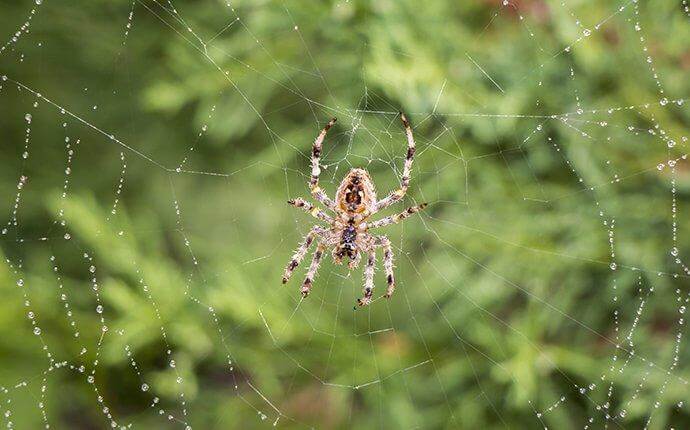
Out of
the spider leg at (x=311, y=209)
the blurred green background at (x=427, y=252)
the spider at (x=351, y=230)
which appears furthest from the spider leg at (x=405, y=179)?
the spider leg at (x=311, y=209)

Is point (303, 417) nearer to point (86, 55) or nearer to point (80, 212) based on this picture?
point (80, 212)

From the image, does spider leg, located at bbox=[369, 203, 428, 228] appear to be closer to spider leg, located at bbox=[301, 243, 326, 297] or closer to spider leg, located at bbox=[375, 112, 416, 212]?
spider leg, located at bbox=[375, 112, 416, 212]

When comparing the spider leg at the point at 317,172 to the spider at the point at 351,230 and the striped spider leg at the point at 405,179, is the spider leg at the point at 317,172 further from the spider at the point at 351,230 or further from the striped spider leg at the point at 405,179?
the striped spider leg at the point at 405,179

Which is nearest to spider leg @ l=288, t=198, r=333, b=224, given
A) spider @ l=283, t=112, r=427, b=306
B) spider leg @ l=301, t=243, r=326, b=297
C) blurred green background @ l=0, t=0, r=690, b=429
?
spider @ l=283, t=112, r=427, b=306

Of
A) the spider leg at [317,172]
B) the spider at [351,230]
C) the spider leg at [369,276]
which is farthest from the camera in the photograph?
the spider leg at [369,276]

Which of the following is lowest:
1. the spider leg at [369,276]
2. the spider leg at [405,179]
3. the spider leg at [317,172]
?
the spider leg at [369,276]

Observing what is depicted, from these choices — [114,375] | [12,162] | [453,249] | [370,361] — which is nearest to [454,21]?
[453,249]

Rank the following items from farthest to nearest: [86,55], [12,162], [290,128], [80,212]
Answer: [12,162]
[86,55]
[290,128]
[80,212]

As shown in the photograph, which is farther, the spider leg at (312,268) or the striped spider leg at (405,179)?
the spider leg at (312,268)
